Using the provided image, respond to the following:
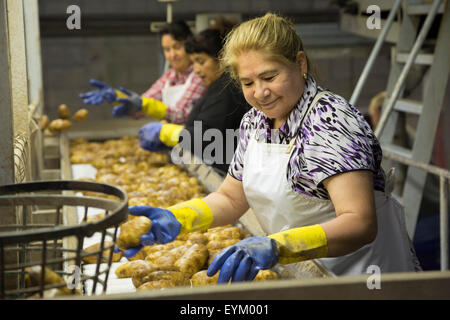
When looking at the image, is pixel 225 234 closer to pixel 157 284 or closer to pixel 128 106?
pixel 157 284

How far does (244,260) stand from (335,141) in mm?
512

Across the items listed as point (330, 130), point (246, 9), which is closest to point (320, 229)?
point (330, 130)

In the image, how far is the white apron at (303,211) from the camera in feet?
5.99

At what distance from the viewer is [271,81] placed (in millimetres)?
1737

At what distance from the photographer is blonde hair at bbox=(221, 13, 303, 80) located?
171 cm

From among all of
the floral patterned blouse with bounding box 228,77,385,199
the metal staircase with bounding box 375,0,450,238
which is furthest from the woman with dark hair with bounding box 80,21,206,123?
the floral patterned blouse with bounding box 228,77,385,199

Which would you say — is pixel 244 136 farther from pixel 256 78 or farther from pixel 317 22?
pixel 317 22

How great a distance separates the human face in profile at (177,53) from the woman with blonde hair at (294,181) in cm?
225

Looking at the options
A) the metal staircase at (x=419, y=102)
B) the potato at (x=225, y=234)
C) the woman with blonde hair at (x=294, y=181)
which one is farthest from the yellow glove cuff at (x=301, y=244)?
the metal staircase at (x=419, y=102)

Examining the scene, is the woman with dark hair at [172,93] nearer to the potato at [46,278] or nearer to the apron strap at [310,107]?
the apron strap at [310,107]

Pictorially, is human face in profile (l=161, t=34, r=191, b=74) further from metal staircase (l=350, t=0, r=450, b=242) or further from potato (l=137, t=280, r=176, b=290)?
potato (l=137, t=280, r=176, b=290)

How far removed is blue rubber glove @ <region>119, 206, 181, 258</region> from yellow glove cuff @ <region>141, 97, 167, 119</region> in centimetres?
271

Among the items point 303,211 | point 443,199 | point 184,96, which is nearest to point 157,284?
point 303,211
